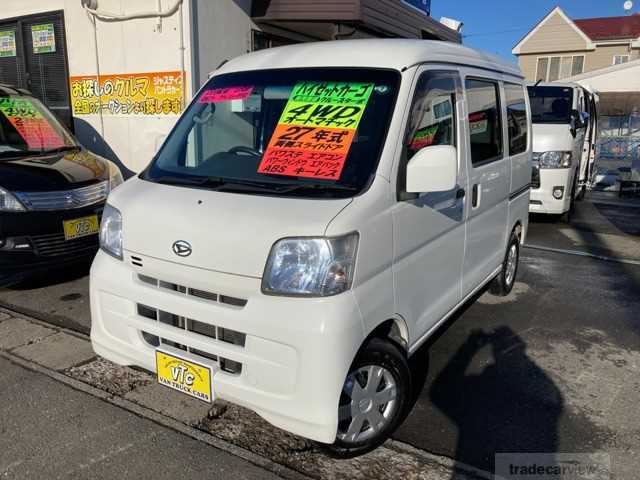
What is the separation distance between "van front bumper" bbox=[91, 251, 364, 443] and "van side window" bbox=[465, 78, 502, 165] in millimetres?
1814

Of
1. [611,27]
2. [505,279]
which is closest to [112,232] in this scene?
[505,279]

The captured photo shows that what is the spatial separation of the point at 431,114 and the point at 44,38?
25.6 ft

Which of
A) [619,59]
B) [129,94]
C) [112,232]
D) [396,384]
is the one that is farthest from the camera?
[619,59]

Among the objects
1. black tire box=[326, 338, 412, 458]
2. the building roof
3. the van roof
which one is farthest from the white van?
the building roof

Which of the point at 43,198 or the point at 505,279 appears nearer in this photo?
the point at 43,198

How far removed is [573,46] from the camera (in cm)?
2888

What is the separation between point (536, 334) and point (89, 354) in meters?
3.41

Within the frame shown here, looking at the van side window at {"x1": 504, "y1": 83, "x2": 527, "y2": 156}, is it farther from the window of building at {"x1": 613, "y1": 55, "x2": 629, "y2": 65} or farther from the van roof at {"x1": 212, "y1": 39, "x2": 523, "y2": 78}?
the window of building at {"x1": 613, "y1": 55, "x2": 629, "y2": 65}

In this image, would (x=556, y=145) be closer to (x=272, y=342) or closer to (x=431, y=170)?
(x=431, y=170)

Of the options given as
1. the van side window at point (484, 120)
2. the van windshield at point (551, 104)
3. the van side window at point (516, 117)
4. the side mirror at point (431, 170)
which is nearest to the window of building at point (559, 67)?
the van windshield at point (551, 104)

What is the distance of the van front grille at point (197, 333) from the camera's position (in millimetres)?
2417

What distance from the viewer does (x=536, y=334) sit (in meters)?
4.26

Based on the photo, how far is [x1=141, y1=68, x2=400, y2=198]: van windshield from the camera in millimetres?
2635

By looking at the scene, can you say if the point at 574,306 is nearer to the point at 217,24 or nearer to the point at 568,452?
the point at 568,452
